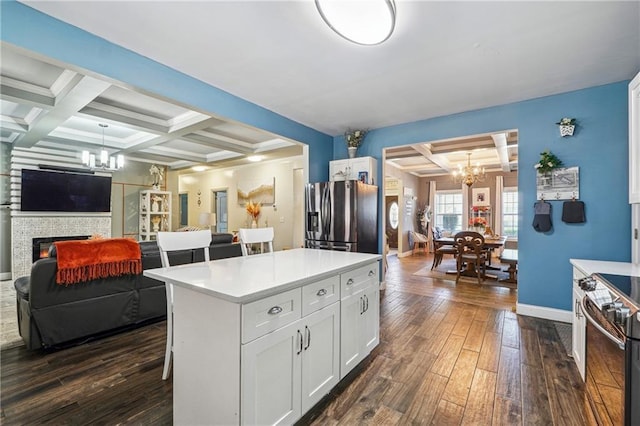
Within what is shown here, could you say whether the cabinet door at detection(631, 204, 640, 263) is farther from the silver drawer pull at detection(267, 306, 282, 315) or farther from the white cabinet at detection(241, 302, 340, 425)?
the silver drawer pull at detection(267, 306, 282, 315)

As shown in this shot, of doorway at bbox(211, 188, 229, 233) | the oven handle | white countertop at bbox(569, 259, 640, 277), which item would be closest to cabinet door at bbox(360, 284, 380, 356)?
the oven handle

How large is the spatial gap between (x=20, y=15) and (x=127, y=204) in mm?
6389

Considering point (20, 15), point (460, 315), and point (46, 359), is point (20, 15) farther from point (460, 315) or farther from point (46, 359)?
point (460, 315)

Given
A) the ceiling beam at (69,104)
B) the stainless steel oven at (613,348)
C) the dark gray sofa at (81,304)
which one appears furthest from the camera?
the ceiling beam at (69,104)

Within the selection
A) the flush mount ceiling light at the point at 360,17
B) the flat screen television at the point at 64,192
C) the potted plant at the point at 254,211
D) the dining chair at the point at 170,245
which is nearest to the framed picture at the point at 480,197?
the potted plant at the point at 254,211

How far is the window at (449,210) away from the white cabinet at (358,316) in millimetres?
7585

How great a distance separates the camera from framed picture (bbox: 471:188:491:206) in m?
8.56

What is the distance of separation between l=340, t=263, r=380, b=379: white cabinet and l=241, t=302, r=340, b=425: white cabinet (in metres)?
0.10

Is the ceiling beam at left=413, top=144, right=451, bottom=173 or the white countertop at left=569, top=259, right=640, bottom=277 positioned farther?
the ceiling beam at left=413, top=144, right=451, bottom=173

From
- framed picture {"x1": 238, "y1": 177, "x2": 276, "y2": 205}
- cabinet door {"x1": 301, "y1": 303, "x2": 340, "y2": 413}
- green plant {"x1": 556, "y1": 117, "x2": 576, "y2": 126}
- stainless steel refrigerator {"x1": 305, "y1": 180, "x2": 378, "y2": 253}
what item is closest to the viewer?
cabinet door {"x1": 301, "y1": 303, "x2": 340, "y2": 413}

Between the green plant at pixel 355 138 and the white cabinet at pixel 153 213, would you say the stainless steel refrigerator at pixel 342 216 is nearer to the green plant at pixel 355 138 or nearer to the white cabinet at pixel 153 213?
the green plant at pixel 355 138

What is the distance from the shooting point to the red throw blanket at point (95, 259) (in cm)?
240

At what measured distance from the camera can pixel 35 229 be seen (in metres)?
5.60

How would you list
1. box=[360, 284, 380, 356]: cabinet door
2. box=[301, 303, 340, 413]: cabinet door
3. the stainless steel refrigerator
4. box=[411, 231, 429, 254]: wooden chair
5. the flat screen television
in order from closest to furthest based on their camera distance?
box=[301, 303, 340, 413]: cabinet door → box=[360, 284, 380, 356]: cabinet door → the stainless steel refrigerator → the flat screen television → box=[411, 231, 429, 254]: wooden chair
